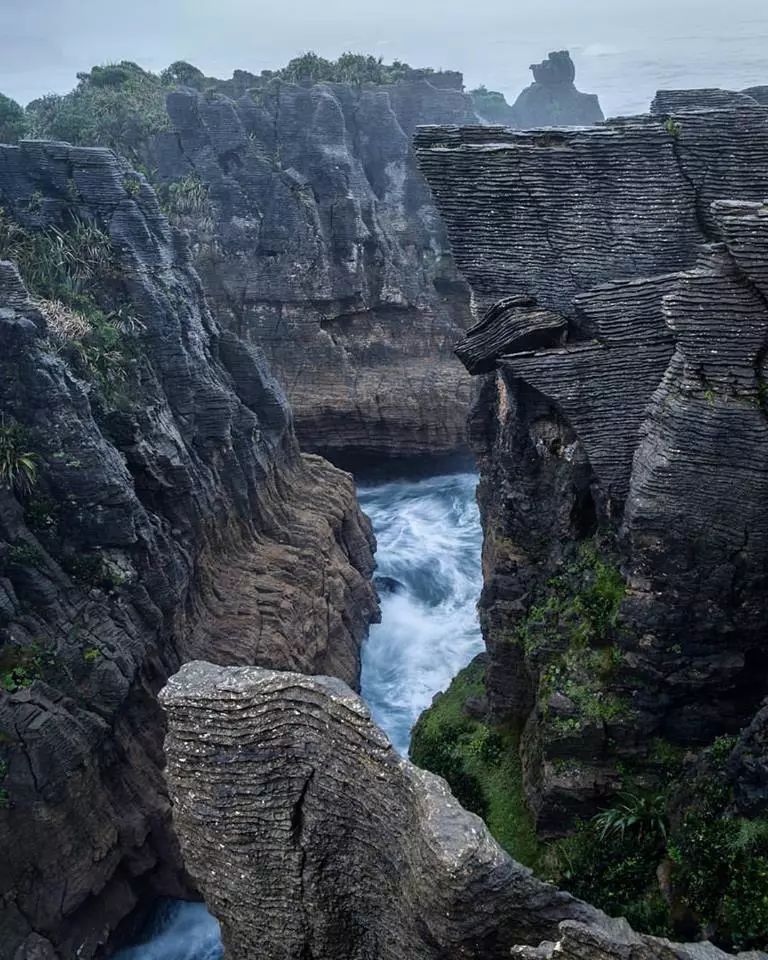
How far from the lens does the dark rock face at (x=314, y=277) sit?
1555 inches

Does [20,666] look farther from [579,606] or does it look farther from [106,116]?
[106,116]

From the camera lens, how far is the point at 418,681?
26516 mm

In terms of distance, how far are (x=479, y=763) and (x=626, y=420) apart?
27.1 ft

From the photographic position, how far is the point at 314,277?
39.7m

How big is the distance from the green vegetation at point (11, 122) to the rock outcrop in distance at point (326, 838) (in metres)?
33.9

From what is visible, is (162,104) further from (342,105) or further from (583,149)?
(583,149)

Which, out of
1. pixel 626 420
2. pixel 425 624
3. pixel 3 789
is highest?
pixel 626 420

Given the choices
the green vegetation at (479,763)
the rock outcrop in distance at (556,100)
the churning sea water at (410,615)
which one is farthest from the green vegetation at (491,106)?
the green vegetation at (479,763)

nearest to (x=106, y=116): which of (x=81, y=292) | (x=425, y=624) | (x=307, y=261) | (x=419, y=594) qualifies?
(x=307, y=261)

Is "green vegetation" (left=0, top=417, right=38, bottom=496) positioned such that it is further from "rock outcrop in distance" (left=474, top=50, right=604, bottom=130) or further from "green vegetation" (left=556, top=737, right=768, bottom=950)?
"rock outcrop in distance" (left=474, top=50, right=604, bottom=130)

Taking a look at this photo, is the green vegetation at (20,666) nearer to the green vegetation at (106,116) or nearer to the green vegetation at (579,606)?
the green vegetation at (579,606)

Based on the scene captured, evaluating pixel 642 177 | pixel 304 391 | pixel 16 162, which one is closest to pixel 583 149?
pixel 642 177

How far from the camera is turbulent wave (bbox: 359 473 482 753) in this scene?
26125 mm

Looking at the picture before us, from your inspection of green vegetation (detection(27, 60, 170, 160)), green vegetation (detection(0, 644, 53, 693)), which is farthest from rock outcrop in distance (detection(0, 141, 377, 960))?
green vegetation (detection(27, 60, 170, 160))
